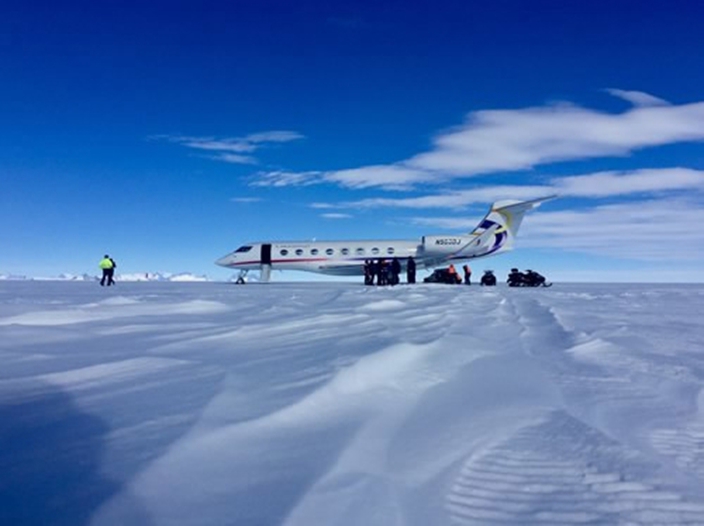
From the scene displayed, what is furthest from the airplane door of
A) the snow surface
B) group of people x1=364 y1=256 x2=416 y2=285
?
the snow surface

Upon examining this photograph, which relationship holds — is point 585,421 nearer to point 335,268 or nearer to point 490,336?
point 490,336

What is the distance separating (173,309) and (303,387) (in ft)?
18.3

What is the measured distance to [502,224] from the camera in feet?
111

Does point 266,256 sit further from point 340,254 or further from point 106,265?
point 106,265

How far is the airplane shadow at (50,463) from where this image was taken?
5.31 ft

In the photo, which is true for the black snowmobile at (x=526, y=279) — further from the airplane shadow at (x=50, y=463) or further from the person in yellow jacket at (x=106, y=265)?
the airplane shadow at (x=50, y=463)

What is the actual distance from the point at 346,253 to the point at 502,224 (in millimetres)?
10662

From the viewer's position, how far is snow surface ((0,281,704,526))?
1.66 meters

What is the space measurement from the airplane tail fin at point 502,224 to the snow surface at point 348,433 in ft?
97.6

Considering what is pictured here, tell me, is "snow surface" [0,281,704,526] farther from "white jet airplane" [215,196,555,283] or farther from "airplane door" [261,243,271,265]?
"airplane door" [261,243,271,265]

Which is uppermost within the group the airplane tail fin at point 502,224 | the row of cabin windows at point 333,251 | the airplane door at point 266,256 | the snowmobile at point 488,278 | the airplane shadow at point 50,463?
the airplane tail fin at point 502,224

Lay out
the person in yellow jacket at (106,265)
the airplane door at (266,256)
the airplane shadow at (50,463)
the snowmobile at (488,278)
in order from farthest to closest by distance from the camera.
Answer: the airplane door at (266,256)
the snowmobile at (488,278)
the person in yellow jacket at (106,265)
the airplane shadow at (50,463)

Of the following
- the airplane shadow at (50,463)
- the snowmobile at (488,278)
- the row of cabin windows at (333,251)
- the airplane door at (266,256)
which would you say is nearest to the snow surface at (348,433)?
the airplane shadow at (50,463)

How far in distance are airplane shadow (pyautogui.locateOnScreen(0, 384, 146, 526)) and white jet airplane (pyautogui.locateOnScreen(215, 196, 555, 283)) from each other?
29.1 meters
